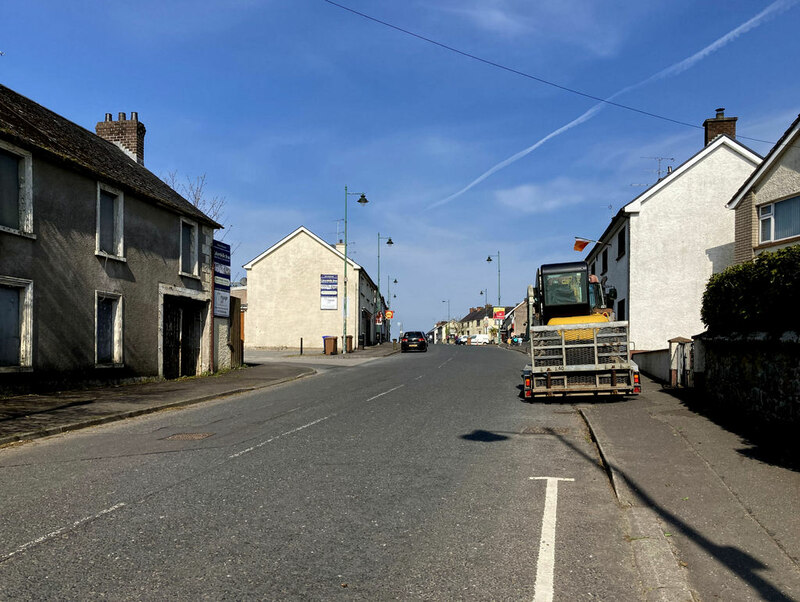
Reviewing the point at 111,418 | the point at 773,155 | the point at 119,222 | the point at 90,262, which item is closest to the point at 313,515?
the point at 111,418

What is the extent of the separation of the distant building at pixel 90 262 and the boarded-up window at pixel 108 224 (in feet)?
0.11

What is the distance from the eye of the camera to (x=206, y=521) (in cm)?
514

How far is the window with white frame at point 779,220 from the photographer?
2031 centimetres

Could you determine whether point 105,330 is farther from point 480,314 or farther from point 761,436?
point 480,314

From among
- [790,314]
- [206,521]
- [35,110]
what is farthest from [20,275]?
[790,314]

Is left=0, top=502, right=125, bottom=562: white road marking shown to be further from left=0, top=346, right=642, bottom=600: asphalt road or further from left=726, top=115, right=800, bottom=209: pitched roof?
left=726, top=115, right=800, bottom=209: pitched roof

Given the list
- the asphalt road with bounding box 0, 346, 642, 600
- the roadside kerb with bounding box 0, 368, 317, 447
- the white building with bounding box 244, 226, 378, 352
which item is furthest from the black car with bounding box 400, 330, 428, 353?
the asphalt road with bounding box 0, 346, 642, 600

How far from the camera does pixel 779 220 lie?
831 inches

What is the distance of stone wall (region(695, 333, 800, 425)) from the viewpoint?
8445mm

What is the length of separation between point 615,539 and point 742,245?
2135cm

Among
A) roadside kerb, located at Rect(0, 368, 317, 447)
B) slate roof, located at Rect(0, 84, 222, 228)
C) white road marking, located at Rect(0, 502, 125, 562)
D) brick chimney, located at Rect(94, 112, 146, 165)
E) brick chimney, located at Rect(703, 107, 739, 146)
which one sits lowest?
roadside kerb, located at Rect(0, 368, 317, 447)

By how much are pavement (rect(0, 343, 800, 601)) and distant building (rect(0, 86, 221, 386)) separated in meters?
2.00

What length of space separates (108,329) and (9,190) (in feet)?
16.0

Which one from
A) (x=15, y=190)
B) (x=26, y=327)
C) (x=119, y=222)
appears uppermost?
(x=15, y=190)
